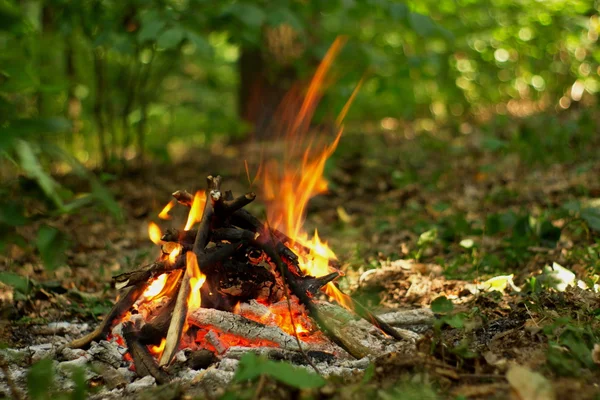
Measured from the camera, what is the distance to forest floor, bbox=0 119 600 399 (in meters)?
2.34

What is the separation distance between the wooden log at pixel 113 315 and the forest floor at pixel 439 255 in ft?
1.61

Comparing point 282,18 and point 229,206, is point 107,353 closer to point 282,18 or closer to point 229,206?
point 229,206

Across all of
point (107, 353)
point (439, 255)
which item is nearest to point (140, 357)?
point (107, 353)

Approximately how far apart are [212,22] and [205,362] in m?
3.42

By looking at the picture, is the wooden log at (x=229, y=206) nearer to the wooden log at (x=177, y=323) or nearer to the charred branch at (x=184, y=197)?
the charred branch at (x=184, y=197)

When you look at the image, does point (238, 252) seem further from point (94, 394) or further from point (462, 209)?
point (462, 209)

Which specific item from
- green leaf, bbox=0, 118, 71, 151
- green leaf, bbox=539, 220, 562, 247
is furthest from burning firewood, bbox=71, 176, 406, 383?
green leaf, bbox=539, 220, 562, 247

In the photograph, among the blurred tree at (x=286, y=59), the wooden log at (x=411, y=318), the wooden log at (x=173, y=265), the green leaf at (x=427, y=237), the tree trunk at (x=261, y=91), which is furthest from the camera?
the tree trunk at (x=261, y=91)

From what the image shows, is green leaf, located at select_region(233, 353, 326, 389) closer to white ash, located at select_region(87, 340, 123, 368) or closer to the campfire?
the campfire

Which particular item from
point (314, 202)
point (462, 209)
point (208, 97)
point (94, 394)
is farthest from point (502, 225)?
point (208, 97)

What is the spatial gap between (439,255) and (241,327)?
216 centimetres

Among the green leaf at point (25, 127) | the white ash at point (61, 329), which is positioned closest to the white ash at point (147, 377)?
the white ash at point (61, 329)

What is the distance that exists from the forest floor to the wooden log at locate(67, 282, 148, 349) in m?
0.49

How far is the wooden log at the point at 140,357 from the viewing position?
8.87ft
